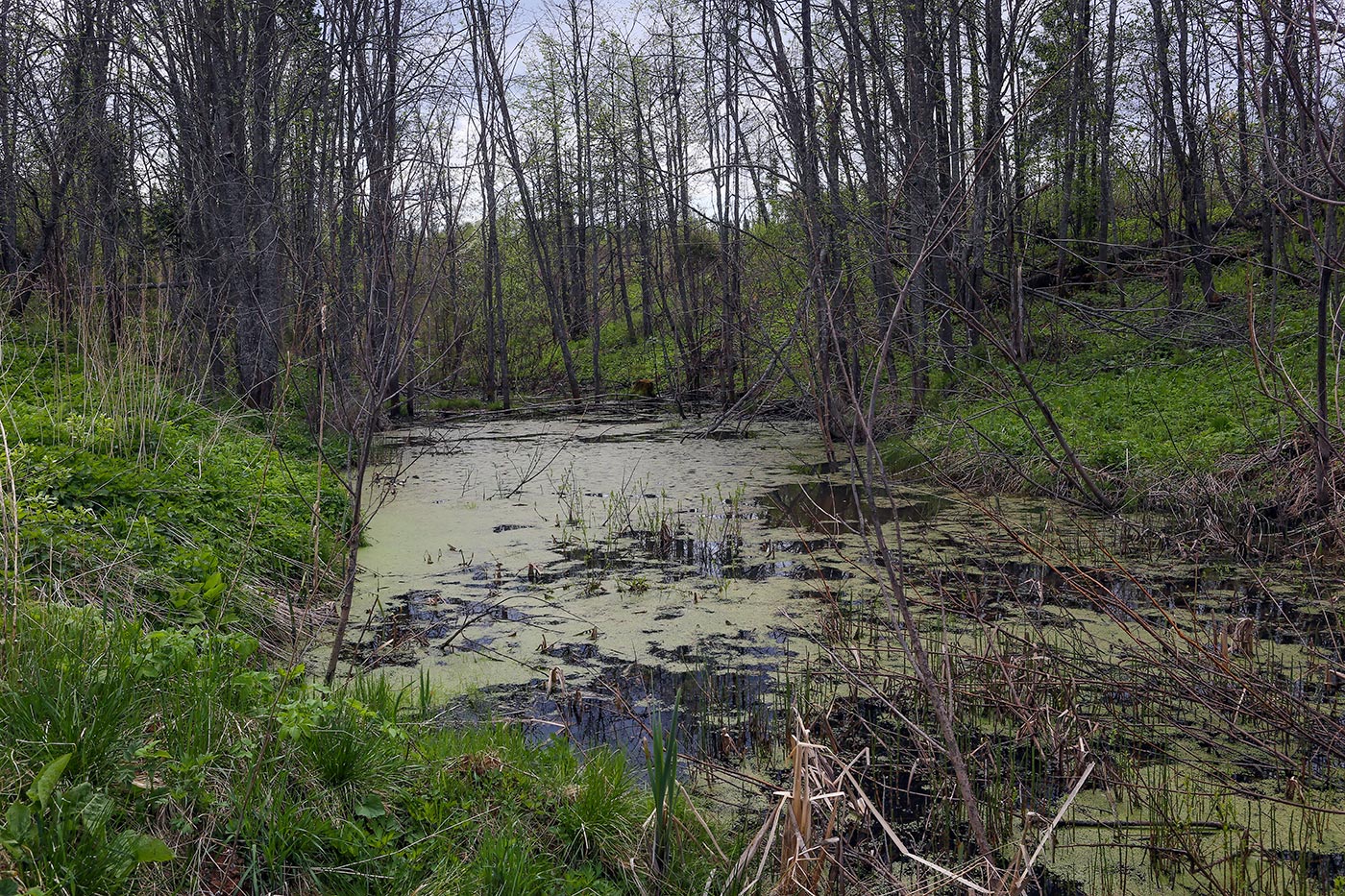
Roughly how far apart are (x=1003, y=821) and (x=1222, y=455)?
526 cm

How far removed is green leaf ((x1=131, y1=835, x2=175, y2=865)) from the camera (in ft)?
6.08

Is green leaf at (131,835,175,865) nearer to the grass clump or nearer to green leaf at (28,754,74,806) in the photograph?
the grass clump

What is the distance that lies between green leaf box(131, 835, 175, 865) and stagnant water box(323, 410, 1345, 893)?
5.43 feet

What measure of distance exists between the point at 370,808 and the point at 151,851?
68 centimetres

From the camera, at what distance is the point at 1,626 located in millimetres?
2467

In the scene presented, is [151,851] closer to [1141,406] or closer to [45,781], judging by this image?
[45,781]

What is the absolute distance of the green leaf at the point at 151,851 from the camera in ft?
6.08

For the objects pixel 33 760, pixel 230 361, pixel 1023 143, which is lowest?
pixel 33 760

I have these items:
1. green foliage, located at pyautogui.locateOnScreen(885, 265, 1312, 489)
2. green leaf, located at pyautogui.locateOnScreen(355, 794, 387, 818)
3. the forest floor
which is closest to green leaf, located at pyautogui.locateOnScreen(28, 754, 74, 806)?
the forest floor

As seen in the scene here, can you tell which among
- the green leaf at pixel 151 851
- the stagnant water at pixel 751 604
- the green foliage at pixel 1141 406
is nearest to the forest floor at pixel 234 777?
the green leaf at pixel 151 851

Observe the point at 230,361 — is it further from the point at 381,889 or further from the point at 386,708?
the point at 381,889

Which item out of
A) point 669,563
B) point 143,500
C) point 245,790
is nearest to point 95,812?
point 245,790

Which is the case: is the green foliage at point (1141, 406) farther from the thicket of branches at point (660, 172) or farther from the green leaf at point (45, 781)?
the green leaf at point (45, 781)

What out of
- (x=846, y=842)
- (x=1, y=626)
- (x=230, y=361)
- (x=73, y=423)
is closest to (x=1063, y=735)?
(x=846, y=842)
